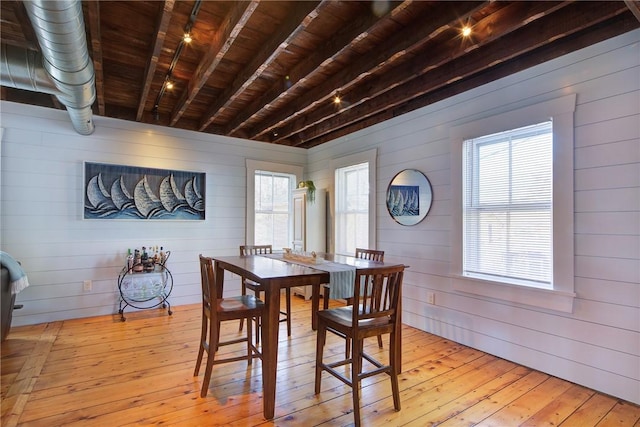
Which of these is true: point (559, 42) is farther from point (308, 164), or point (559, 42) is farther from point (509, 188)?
point (308, 164)

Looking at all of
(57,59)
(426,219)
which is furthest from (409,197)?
(57,59)

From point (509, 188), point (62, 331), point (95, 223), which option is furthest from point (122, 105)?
point (509, 188)

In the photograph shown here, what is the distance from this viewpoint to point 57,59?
2045mm

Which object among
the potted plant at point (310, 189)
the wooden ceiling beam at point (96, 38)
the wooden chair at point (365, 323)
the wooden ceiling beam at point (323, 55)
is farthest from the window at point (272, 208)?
the wooden chair at point (365, 323)

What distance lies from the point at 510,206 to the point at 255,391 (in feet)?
8.52

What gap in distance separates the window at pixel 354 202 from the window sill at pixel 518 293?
137 centimetres

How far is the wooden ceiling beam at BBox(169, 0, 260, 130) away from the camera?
199cm

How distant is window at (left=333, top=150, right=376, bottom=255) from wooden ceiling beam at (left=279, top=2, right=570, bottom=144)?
990 mm

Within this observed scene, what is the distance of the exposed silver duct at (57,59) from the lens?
5.26 feet

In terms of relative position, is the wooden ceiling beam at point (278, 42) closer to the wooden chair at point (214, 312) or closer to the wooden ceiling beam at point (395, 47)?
the wooden ceiling beam at point (395, 47)

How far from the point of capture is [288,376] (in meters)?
2.57

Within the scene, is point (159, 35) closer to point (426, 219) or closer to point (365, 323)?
point (365, 323)

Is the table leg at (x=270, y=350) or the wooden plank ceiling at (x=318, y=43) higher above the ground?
the wooden plank ceiling at (x=318, y=43)

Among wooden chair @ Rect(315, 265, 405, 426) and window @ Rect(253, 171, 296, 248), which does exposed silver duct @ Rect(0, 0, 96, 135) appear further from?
window @ Rect(253, 171, 296, 248)
